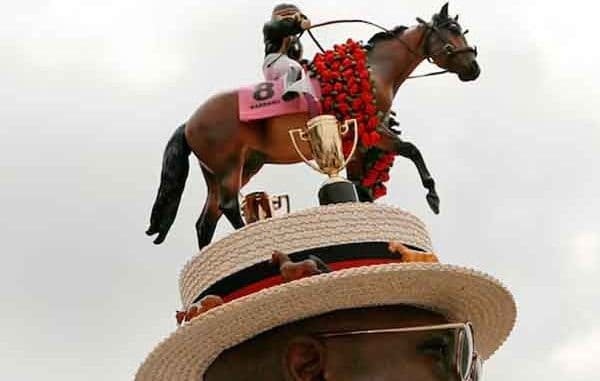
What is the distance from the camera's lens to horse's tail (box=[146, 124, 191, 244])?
5367 mm

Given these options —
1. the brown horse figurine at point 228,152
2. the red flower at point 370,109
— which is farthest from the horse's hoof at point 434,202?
the red flower at point 370,109

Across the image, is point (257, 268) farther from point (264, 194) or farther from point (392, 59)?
point (392, 59)

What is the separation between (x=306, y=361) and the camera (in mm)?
2498

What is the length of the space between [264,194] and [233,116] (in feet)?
8.04

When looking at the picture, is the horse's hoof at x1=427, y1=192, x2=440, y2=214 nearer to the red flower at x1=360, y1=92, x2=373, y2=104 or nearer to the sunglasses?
the red flower at x1=360, y1=92, x2=373, y2=104

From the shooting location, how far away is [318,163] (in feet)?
9.45

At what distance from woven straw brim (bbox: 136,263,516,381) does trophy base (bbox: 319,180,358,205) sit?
Answer: 29cm

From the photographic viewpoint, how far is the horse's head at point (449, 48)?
598cm

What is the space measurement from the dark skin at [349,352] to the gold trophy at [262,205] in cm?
50

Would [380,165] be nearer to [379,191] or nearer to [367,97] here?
[379,191]

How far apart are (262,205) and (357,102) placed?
2.50 metres

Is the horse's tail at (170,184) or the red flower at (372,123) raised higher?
the red flower at (372,123)

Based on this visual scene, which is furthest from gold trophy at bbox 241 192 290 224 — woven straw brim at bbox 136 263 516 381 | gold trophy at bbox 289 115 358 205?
woven straw brim at bbox 136 263 516 381

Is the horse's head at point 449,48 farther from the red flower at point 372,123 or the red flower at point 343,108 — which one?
the red flower at point 343,108
